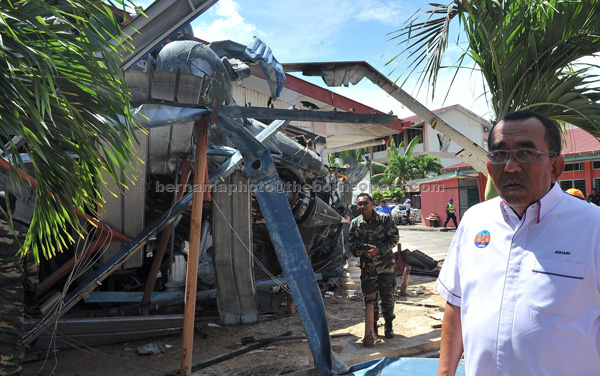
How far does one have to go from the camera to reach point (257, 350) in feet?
17.0

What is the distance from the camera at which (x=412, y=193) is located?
Answer: 32969 mm

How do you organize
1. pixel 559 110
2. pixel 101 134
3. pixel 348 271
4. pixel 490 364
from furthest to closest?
pixel 348 271, pixel 559 110, pixel 101 134, pixel 490 364

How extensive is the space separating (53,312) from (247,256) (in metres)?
2.39

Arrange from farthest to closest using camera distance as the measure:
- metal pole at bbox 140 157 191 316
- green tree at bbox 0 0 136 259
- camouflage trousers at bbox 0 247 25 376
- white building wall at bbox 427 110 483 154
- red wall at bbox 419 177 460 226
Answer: white building wall at bbox 427 110 483 154
red wall at bbox 419 177 460 226
metal pole at bbox 140 157 191 316
camouflage trousers at bbox 0 247 25 376
green tree at bbox 0 0 136 259

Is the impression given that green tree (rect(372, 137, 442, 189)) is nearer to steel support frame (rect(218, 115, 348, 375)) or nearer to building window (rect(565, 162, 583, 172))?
building window (rect(565, 162, 583, 172))

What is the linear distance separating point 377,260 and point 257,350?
1.84 m

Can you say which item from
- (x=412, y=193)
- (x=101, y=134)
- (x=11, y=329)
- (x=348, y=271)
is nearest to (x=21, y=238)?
(x=11, y=329)

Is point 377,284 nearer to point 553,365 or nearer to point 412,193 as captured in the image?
point 553,365

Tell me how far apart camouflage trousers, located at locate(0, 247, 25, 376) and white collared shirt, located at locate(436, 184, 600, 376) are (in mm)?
3410

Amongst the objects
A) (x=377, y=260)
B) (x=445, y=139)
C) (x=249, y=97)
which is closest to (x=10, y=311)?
(x=377, y=260)

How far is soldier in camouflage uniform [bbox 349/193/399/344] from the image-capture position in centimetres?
563

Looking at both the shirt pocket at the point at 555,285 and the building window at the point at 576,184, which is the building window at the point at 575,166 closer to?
the building window at the point at 576,184

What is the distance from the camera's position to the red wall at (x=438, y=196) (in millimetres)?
24188

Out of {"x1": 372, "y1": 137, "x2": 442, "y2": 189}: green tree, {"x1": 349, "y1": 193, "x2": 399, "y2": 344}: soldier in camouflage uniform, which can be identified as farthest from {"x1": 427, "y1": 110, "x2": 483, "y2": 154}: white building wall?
{"x1": 349, "y1": 193, "x2": 399, "y2": 344}: soldier in camouflage uniform
